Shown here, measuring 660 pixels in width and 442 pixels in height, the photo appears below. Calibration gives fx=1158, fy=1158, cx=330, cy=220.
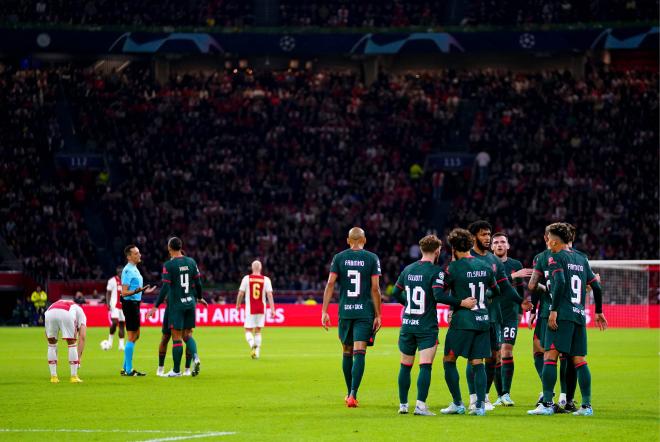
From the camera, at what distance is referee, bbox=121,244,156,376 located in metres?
22.3

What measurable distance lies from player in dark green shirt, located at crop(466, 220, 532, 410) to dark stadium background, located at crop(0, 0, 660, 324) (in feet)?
108

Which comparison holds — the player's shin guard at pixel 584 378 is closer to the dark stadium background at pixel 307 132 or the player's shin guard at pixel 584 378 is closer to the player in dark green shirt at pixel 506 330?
the player in dark green shirt at pixel 506 330

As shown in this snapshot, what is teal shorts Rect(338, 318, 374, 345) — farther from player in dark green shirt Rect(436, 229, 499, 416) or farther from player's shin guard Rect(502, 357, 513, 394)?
player's shin guard Rect(502, 357, 513, 394)

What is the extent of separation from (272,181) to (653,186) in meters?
18.1

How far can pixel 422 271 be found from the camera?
14656 millimetres

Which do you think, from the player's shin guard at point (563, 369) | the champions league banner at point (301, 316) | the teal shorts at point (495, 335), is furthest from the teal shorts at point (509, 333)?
the champions league banner at point (301, 316)

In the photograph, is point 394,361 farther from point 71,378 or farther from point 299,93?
point 299,93

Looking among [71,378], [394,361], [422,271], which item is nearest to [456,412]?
[422,271]

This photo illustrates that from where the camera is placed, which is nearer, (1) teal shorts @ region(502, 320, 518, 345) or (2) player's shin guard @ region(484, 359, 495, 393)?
(2) player's shin guard @ region(484, 359, 495, 393)

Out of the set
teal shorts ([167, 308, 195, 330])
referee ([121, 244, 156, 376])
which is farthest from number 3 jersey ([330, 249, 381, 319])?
referee ([121, 244, 156, 376])

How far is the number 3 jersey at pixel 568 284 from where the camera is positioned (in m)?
15.0

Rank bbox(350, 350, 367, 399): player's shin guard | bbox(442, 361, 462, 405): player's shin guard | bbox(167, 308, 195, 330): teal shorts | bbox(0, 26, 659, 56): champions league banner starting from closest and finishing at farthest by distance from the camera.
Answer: bbox(442, 361, 462, 405): player's shin guard < bbox(350, 350, 367, 399): player's shin guard < bbox(167, 308, 195, 330): teal shorts < bbox(0, 26, 659, 56): champions league banner

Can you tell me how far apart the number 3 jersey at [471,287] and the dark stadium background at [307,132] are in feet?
113

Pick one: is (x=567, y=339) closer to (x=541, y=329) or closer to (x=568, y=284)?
(x=568, y=284)
